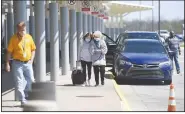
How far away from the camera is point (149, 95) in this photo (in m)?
13.2

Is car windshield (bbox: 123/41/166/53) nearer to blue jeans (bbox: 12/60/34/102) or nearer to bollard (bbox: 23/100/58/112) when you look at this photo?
blue jeans (bbox: 12/60/34/102)

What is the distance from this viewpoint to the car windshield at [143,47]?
17328 mm

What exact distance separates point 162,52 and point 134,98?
499 centimetres

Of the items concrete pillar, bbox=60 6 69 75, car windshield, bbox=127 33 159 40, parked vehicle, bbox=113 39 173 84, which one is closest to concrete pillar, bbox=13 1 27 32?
parked vehicle, bbox=113 39 173 84

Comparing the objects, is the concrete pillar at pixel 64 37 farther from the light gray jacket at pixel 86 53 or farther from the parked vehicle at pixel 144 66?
the light gray jacket at pixel 86 53

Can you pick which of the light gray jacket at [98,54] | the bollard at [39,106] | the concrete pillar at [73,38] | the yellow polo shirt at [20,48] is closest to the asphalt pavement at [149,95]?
the light gray jacket at [98,54]

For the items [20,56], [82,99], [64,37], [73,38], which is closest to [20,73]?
[20,56]

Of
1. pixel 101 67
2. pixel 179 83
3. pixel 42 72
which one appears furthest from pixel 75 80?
pixel 179 83

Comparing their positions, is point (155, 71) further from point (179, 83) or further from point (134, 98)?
point (134, 98)

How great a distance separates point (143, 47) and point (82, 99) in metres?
6.79

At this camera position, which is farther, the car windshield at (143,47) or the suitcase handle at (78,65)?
the car windshield at (143,47)

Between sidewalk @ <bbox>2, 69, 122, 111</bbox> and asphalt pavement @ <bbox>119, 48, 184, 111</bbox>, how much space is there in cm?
41

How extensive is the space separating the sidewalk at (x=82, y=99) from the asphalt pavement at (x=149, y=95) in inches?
16.3

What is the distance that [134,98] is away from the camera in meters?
12.6
